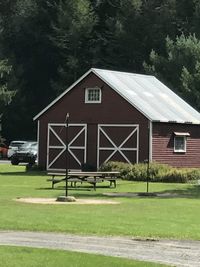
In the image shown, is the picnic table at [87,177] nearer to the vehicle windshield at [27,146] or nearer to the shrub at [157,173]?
→ the shrub at [157,173]

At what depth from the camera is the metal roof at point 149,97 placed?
39.8m

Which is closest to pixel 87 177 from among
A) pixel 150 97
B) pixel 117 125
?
pixel 117 125

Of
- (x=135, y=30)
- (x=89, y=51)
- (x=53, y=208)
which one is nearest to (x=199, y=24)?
(x=135, y=30)

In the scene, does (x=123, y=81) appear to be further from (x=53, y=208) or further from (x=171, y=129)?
(x=53, y=208)

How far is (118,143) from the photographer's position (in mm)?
40156

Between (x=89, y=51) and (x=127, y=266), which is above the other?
(x=89, y=51)

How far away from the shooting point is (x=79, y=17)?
2773 inches

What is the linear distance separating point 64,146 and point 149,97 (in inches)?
234

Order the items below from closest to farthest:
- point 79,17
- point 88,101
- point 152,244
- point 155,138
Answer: point 152,244 < point 155,138 < point 88,101 < point 79,17

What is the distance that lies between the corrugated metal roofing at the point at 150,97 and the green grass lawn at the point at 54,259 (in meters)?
27.2

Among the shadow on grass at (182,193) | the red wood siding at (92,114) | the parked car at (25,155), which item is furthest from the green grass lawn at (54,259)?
the parked car at (25,155)

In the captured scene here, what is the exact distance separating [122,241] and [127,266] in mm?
3213

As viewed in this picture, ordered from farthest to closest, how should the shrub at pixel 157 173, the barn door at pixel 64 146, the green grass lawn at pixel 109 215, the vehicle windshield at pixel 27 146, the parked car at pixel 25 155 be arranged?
the vehicle windshield at pixel 27 146 → the parked car at pixel 25 155 → the barn door at pixel 64 146 → the shrub at pixel 157 173 → the green grass lawn at pixel 109 215

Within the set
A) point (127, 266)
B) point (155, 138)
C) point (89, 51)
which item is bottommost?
point (127, 266)
